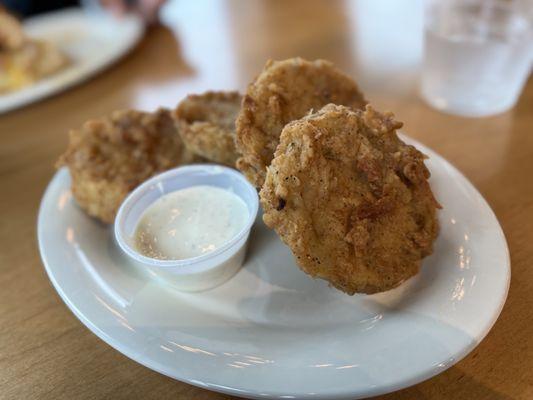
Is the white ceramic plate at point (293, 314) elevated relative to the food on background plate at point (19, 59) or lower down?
lower down

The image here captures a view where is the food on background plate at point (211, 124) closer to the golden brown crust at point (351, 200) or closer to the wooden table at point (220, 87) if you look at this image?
the golden brown crust at point (351, 200)

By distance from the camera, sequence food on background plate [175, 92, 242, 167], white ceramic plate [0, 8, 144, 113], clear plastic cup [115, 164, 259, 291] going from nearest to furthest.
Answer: clear plastic cup [115, 164, 259, 291]
food on background plate [175, 92, 242, 167]
white ceramic plate [0, 8, 144, 113]

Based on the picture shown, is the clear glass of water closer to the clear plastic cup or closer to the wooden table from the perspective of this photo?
the wooden table

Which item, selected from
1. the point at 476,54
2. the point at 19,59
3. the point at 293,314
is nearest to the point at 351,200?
the point at 293,314

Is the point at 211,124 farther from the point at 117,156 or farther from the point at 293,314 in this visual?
the point at 293,314

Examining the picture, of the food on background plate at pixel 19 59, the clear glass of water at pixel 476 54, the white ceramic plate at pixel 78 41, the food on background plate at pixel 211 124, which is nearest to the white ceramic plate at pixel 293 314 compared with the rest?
the food on background plate at pixel 211 124

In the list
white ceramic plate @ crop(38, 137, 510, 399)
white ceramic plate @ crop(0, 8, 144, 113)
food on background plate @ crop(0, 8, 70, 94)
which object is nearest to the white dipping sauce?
white ceramic plate @ crop(38, 137, 510, 399)
